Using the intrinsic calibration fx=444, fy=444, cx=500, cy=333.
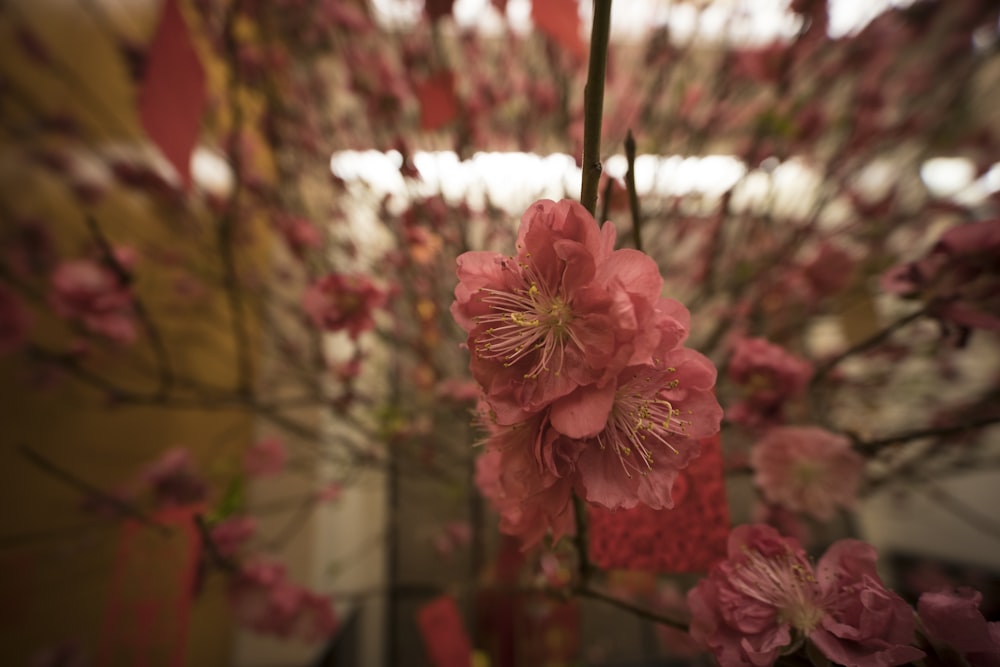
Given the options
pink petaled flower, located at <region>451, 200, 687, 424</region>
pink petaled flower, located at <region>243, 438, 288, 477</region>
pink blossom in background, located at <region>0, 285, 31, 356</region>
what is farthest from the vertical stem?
pink petaled flower, located at <region>243, 438, 288, 477</region>

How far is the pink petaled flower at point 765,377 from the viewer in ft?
1.47

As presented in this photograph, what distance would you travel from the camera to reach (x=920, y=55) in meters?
1.20

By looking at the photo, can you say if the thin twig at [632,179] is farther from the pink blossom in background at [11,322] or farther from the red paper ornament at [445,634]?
the pink blossom in background at [11,322]

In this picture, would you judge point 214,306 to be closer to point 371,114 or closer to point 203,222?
point 203,222

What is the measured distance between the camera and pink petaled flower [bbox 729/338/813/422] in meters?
0.45

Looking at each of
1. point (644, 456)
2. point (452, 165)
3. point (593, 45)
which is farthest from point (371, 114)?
point (644, 456)

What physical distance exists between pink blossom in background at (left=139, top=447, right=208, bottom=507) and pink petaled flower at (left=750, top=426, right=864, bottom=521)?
2.81ft

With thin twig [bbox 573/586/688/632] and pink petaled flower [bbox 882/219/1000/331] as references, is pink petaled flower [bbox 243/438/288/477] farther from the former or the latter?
pink petaled flower [bbox 882/219/1000/331]

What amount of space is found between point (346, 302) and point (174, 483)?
0.53 metres

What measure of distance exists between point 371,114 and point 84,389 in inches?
32.3

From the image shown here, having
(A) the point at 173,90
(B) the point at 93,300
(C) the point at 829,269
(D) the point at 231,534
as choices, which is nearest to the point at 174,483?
(D) the point at 231,534

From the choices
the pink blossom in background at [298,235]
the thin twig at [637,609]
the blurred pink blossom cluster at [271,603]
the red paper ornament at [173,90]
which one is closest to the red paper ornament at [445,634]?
the thin twig at [637,609]

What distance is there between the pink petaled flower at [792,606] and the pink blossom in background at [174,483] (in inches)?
31.8

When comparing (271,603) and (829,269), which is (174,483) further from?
(829,269)
